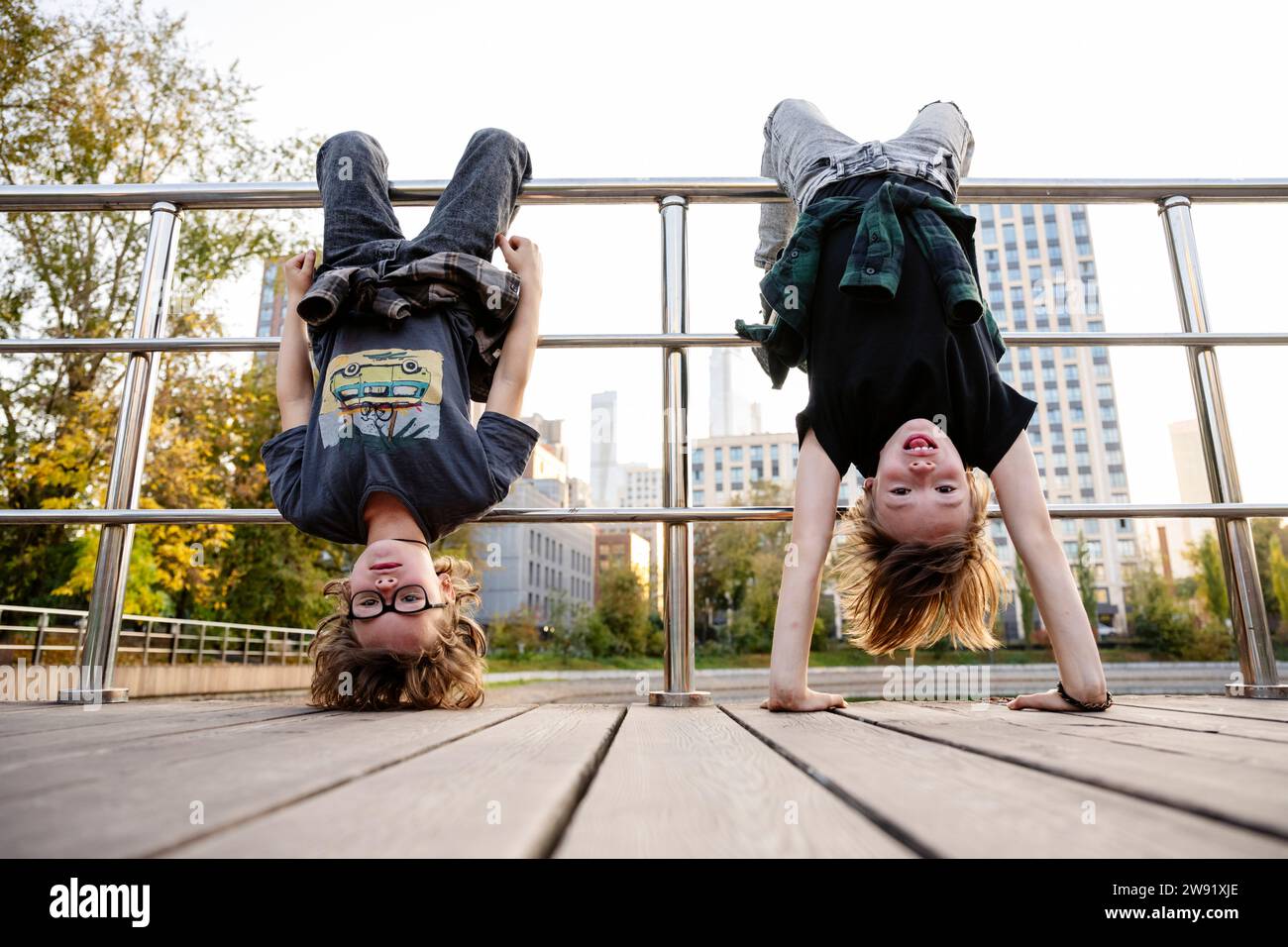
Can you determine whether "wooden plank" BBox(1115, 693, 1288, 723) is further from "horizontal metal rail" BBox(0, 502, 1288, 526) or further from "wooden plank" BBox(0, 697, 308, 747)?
"wooden plank" BBox(0, 697, 308, 747)

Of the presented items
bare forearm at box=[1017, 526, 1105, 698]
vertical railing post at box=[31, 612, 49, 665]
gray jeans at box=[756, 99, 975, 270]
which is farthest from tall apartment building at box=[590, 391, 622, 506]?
bare forearm at box=[1017, 526, 1105, 698]

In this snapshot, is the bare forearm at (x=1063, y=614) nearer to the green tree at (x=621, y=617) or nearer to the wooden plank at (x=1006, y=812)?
the wooden plank at (x=1006, y=812)

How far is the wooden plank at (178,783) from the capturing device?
1.29 feet

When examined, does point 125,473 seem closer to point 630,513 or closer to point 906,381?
point 630,513

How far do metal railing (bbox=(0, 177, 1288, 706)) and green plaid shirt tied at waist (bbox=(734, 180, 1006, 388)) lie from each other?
0.33 ft

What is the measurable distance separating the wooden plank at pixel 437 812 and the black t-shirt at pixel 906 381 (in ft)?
2.82

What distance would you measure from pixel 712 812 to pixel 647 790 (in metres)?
0.08

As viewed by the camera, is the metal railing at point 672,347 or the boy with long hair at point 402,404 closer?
the boy with long hair at point 402,404

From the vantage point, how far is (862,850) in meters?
0.38

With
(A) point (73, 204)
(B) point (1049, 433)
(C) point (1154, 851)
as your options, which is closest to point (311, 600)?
(A) point (73, 204)

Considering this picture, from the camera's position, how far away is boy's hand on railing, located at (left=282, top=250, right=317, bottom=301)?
1539 millimetres

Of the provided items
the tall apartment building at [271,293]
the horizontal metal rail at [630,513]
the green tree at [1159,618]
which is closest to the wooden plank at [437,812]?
the horizontal metal rail at [630,513]

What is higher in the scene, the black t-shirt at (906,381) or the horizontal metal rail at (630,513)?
the black t-shirt at (906,381)
